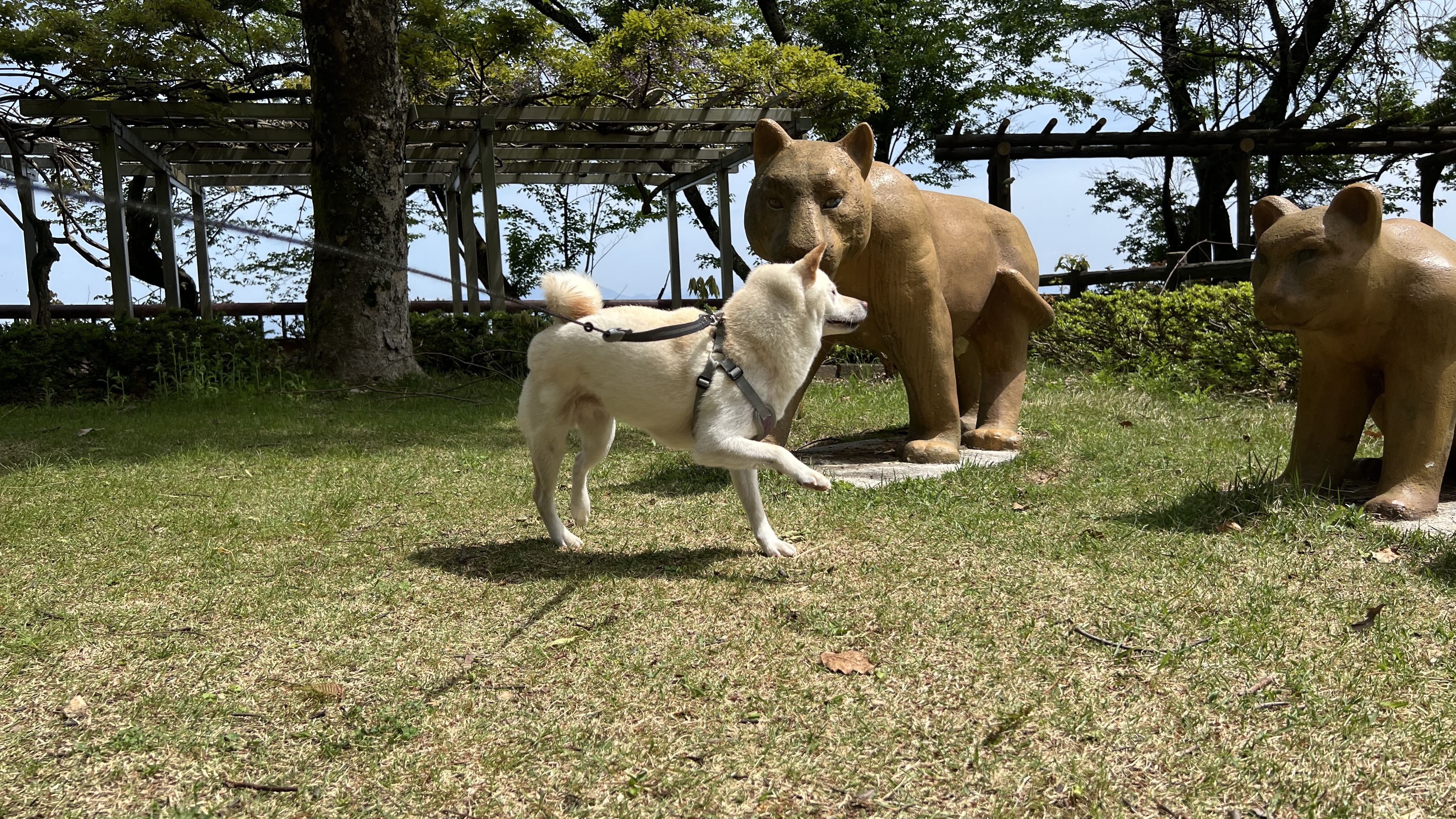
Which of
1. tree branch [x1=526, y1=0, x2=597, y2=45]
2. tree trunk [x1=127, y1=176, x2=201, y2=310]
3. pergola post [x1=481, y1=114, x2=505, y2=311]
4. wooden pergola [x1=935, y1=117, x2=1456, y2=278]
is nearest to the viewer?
pergola post [x1=481, y1=114, x2=505, y2=311]

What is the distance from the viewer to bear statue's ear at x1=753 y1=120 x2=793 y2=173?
6066mm

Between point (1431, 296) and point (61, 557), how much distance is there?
6356mm

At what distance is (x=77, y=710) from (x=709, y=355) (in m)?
2.45

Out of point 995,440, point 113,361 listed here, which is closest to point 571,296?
point 995,440

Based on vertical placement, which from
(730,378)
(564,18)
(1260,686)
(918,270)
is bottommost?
(1260,686)

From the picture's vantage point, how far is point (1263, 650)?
3410 millimetres

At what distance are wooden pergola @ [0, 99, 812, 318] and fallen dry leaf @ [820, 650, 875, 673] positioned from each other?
9435 mm

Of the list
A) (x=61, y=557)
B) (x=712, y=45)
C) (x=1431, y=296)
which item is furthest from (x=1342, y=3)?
(x=61, y=557)

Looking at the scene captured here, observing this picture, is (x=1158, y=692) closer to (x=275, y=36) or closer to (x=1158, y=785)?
(x=1158, y=785)

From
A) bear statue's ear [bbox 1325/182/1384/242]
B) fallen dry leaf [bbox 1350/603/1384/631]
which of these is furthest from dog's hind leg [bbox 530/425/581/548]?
bear statue's ear [bbox 1325/182/1384/242]

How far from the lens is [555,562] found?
182 inches

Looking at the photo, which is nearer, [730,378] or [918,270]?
[730,378]

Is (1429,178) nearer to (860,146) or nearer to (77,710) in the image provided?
(860,146)

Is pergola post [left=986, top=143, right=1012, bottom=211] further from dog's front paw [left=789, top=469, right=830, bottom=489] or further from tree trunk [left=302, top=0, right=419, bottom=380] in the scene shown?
dog's front paw [left=789, top=469, right=830, bottom=489]
